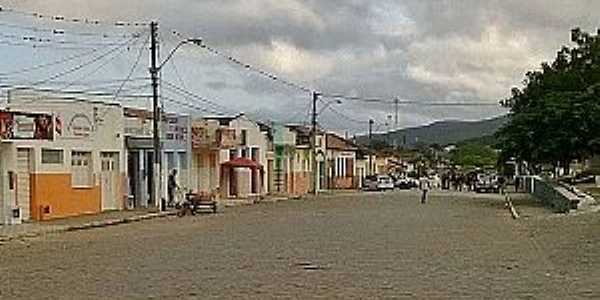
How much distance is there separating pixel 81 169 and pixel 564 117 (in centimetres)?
2377

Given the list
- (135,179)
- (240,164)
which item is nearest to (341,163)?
(240,164)

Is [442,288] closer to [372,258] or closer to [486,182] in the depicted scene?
[372,258]

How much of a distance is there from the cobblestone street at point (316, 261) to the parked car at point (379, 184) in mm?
56565

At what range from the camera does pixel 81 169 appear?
4447 centimetres

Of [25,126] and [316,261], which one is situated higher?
[25,126]

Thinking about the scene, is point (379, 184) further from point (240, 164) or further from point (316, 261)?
point (316, 261)

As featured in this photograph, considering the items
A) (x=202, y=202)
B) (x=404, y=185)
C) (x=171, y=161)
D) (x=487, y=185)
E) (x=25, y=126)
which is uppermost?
(x=25, y=126)

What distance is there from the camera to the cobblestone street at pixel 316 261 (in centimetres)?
1577

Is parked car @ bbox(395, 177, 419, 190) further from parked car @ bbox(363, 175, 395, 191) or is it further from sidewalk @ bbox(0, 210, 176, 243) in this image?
sidewalk @ bbox(0, 210, 176, 243)

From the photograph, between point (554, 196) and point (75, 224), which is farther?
point (554, 196)

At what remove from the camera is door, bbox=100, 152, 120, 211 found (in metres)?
46.7

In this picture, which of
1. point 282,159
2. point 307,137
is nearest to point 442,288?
point 282,159

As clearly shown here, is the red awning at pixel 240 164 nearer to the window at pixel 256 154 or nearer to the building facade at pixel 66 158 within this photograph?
the window at pixel 256 154

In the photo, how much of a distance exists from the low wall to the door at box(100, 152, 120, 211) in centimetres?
1885
